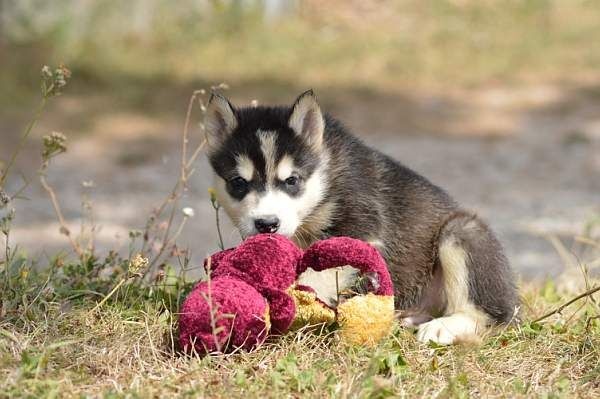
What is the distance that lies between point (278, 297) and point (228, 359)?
1.24ft

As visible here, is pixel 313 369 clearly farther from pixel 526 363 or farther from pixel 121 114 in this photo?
pixel 121 114

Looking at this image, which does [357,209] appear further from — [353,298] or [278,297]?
[278,297]

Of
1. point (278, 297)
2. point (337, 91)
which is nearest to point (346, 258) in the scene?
point (278, 297)

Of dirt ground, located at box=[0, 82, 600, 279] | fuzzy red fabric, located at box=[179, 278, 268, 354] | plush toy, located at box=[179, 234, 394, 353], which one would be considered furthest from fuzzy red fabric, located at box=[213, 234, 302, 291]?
dirt ground, located at box=[0, 82, 600, 279]

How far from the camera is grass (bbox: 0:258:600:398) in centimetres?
385

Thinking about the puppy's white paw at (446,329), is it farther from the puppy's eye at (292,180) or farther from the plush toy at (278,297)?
the puppy's eye at (292,180)

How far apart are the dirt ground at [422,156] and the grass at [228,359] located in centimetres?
255

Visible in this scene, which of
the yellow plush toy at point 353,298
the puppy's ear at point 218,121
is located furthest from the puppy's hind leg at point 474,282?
the puppy's ear at point 218,121

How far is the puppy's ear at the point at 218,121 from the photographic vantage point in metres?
5.00

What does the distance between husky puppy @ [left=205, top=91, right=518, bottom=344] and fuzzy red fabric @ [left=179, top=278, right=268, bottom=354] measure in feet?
1.53

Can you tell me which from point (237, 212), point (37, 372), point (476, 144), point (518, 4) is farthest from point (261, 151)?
point (518, 4)

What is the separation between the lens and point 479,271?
5004 millimetres

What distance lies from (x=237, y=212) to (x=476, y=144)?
6900 mm

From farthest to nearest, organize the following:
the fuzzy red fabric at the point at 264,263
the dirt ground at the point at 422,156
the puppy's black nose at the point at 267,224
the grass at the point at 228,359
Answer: the dirt ground at the point at 422,156 → the puppy's black nose at the point at 267,224 → the fuzzy red fabric at the point at 264,263 → the grass at the point at 228,359
